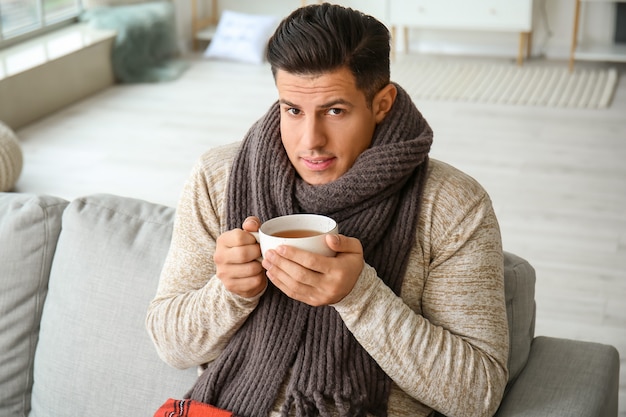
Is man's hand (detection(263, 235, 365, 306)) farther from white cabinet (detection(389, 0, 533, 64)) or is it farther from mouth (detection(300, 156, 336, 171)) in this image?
white cabinet (detection(389, 0, 533, 64))

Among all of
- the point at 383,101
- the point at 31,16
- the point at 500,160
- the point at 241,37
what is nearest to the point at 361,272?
the point at 383,101

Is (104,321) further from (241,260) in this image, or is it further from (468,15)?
(468,15)

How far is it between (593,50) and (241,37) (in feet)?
8.26

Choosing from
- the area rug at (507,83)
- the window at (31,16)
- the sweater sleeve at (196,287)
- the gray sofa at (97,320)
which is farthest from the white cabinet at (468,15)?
the sweater sleeve at (196,287)

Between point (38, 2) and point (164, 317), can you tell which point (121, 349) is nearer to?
point (164, 317)

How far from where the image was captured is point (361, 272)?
48.8 inches

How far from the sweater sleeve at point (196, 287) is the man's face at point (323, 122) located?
0.15m

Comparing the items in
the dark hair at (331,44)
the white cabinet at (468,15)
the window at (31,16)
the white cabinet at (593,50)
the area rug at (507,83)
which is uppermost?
the dark hair at (331,44)

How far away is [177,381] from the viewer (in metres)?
1.52

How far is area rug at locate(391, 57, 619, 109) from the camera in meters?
5.21

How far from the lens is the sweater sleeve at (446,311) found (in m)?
1.27

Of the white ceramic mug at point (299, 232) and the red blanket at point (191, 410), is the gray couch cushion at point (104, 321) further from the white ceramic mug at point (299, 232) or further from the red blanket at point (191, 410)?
the white ceramic mug at point (299, 232)

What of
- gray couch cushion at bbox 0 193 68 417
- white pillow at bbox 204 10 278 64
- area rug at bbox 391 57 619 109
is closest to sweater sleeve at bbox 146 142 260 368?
gray couch cushion at bbox 0 193 68 417

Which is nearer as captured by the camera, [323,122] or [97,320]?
[323,122]
